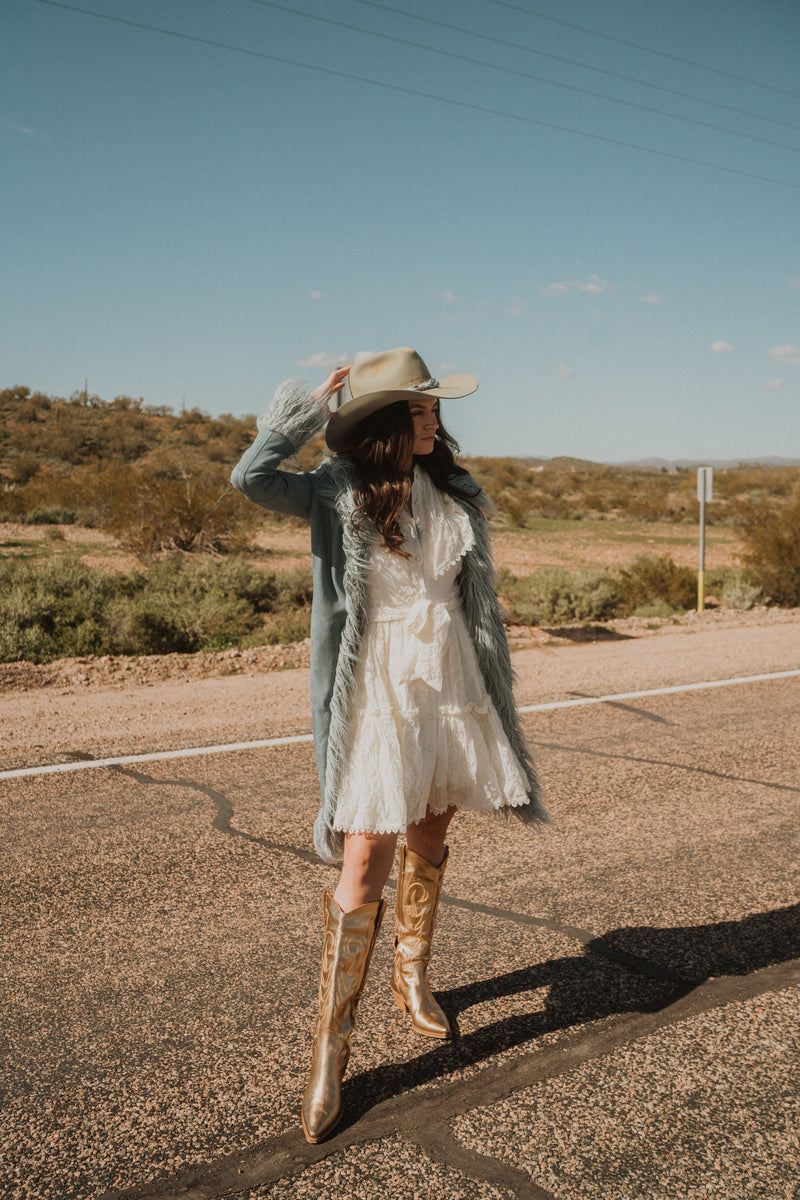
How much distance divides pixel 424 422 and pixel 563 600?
488 inches

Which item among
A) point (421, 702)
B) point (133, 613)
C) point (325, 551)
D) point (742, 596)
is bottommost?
point (742, 596)

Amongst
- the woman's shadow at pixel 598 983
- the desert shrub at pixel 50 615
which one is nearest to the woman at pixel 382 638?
the woman's shadow at pixel 598 983

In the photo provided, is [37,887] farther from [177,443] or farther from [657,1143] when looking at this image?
[177,443]

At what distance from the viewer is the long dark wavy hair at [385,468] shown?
275 cm

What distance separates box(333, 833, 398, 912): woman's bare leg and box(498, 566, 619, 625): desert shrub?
1182cm

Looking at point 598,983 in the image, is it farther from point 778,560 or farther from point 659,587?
point 778,560

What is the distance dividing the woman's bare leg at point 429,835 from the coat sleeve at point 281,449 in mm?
1043

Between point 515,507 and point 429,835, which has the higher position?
point 515,507

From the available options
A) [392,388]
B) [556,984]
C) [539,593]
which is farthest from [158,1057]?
[539,593]

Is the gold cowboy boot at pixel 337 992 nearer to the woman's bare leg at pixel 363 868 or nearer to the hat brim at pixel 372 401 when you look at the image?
the woman's bare leg at pixel 363 868

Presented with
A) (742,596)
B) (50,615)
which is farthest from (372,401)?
(742,596)

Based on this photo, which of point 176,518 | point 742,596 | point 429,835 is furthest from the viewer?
point 176,518

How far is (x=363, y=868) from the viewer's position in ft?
8.90

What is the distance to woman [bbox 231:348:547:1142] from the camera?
2693 millimetres
